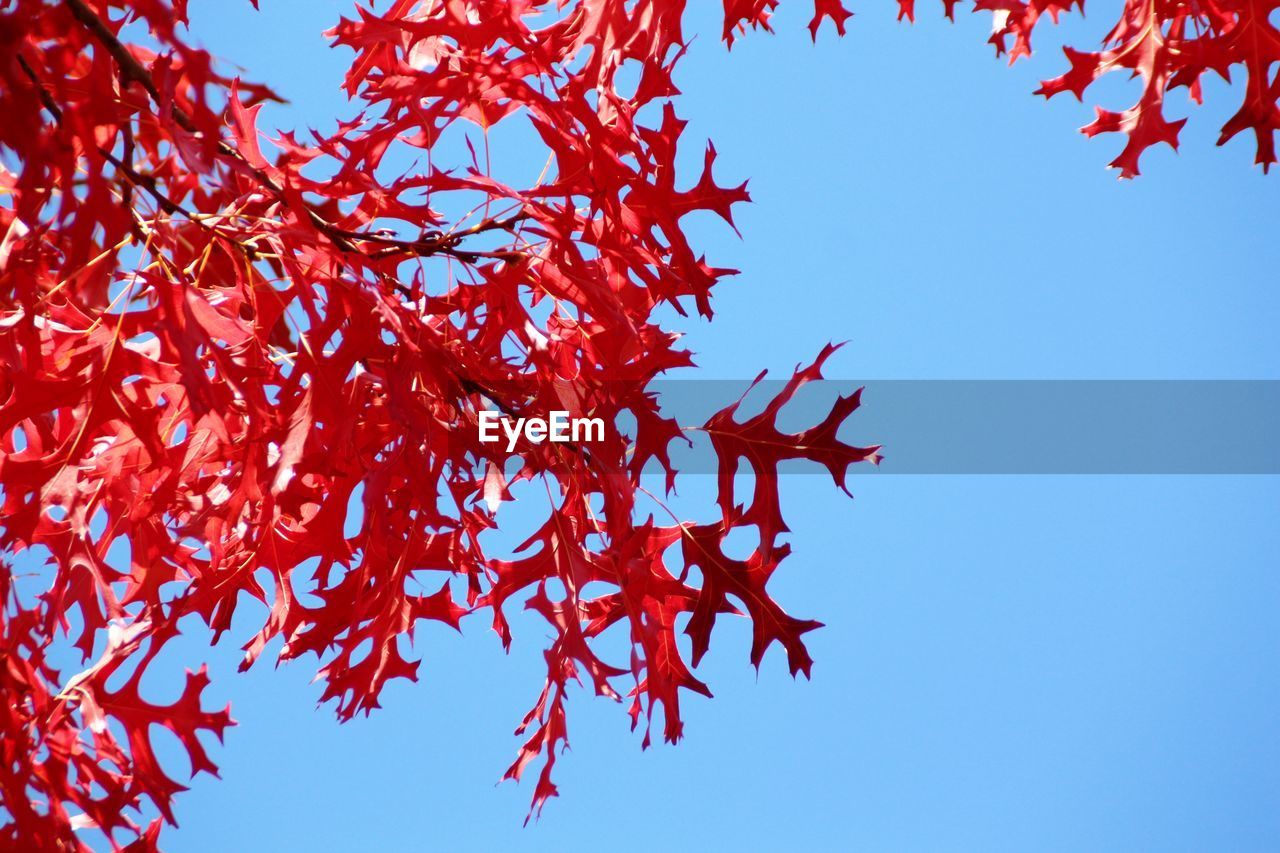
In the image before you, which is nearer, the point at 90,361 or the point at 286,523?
the point at 90,361

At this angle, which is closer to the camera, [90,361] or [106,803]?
[90,361]

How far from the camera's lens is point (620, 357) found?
0.65 m

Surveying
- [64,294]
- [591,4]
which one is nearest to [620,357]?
[591,4]

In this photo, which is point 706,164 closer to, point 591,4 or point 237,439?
point 591,4

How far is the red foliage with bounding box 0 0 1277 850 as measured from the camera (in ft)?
2.00

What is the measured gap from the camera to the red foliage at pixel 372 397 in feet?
2.00

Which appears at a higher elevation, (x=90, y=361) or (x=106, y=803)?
(x=90, y=361)

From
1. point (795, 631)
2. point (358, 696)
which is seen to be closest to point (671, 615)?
point (795, 631)

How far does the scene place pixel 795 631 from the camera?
703mm

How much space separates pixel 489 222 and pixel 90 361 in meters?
0.21

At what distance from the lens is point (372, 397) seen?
682 mm

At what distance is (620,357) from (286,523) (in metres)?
0.24

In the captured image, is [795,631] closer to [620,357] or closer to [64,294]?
[620,357]

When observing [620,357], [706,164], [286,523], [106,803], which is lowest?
[106,803]
